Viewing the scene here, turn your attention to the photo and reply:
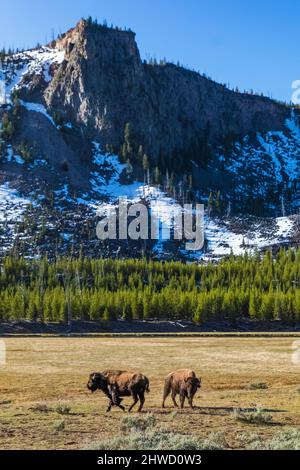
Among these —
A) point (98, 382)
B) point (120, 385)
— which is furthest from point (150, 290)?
point (120, 385)

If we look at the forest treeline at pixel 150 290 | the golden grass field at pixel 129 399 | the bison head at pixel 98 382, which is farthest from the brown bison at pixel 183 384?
the forest treeline at pixel 150 290

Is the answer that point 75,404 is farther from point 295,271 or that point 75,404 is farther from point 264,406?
point 295,271

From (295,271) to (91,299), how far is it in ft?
203

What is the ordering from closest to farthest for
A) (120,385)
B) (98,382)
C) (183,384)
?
(120,385) → (183,384) → (98,382)

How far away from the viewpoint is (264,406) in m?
25.4

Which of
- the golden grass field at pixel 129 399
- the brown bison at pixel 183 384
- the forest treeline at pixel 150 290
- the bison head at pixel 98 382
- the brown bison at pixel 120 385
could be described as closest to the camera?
the golden grass field at pixel 129 399

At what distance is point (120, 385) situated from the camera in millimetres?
24672

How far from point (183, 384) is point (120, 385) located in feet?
9.47

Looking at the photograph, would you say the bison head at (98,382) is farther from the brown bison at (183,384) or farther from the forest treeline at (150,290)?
the forest treeline at (150,290)

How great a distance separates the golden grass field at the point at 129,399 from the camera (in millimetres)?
19031

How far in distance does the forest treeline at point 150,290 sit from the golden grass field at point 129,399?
2632 inches

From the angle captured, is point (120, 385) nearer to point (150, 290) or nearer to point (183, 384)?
point (183, 384)
